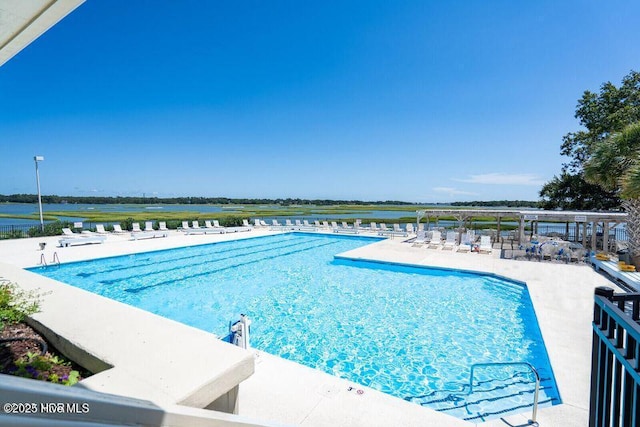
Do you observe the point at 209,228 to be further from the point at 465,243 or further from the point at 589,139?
the point at 589,139

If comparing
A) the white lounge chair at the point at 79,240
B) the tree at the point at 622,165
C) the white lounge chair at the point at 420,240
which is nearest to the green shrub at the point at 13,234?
the white lounge chair at the point at 79,240

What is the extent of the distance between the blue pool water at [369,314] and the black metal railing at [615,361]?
2378 millimetres

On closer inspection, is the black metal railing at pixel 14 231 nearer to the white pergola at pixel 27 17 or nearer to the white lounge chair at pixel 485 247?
the white pergola at pixel 27 17

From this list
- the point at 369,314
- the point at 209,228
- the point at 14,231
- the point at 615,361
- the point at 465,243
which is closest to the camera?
the point at 615,361

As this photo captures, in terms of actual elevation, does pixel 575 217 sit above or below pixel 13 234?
above

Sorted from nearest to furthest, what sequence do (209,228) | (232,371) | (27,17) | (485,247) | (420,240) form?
1. (27,17)
2. (232,371)
3. (485,247)
4. (420,240)
5. (209,228)

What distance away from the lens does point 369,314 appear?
699 centimetres

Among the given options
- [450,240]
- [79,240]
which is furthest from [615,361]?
[79,240]

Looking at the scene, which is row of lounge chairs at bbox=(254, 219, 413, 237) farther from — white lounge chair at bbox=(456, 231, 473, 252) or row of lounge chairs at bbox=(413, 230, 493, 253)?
white lounge chair at bbox=(456, 231, 473, 252)

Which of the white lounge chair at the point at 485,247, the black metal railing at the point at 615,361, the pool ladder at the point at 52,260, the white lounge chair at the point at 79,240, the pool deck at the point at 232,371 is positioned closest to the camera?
the black metal railing at the point at 615,361

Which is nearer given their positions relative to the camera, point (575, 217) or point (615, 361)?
point (615, 361)

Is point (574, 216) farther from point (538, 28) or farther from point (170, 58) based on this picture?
point (170, 58)

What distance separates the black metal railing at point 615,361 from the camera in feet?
4.52

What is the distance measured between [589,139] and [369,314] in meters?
22.1
